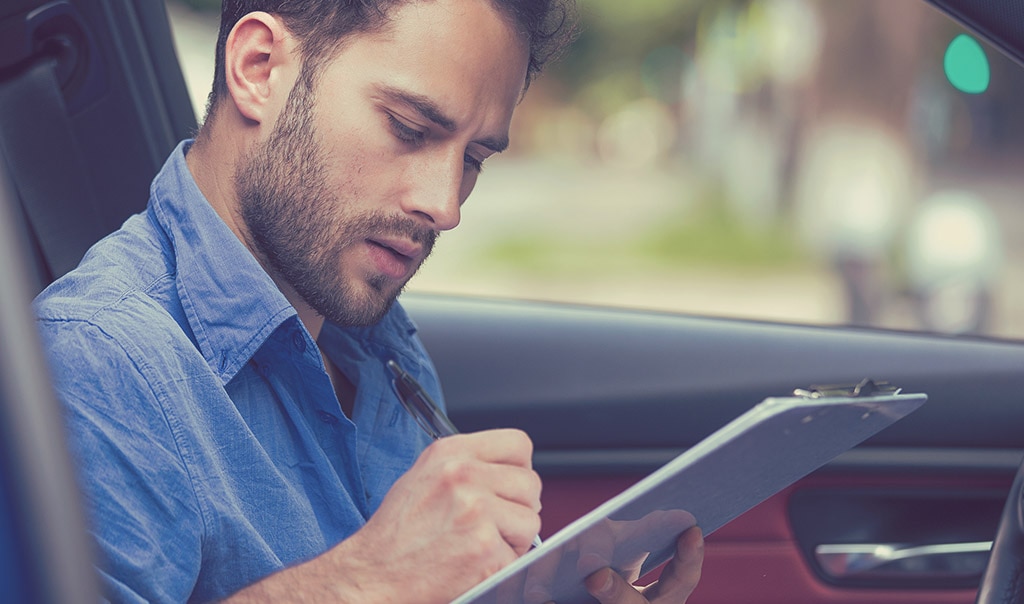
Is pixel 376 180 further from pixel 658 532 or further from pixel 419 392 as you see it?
pixel 658 532

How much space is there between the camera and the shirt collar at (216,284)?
1.30 metres

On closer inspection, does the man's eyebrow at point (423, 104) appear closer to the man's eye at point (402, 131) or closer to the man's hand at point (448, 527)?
the man's eye at point (402, 131)

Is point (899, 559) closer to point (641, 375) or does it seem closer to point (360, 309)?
point (641, 375)

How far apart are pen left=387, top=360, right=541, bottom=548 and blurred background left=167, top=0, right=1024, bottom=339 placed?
3090 mm

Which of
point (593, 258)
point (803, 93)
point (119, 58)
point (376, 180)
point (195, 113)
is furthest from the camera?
point (593, 258)

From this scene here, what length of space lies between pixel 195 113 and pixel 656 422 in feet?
3.08

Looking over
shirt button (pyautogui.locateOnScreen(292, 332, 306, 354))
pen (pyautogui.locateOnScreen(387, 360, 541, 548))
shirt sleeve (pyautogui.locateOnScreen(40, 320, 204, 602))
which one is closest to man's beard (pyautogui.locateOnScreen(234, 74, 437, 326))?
shirt button (pyautogui.locateOnScreen(292, 332, 306, 354))

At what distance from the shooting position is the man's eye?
143cm

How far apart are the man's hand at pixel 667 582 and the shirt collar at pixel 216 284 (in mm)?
446

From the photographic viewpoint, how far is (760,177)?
1254cm

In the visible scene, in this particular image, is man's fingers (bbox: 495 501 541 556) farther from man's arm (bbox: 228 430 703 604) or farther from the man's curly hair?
the man's curly hair

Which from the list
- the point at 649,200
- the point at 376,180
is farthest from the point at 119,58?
the point at 649,200

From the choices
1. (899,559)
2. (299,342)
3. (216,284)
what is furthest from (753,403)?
(216,284)

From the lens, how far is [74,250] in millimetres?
1721
